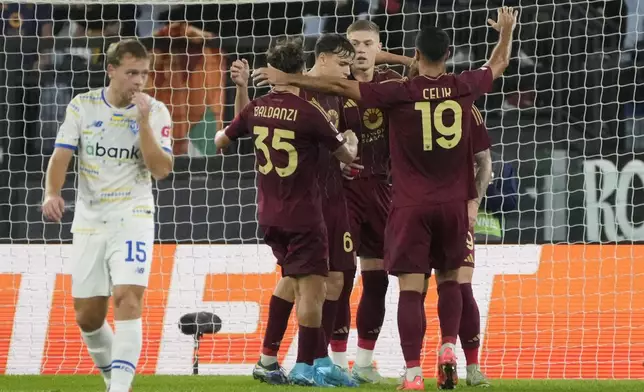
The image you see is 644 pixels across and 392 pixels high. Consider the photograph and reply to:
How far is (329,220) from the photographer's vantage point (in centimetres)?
752

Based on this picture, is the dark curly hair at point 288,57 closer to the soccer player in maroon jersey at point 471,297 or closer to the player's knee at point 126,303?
the soccer player in maroon jersey at point 471,297

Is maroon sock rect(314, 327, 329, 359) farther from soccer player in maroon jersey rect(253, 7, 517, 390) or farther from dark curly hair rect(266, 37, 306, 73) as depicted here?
dark curly hair rect(266, 37, 306, 73)

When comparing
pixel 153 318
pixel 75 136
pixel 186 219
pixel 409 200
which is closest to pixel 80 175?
pixel 75 136

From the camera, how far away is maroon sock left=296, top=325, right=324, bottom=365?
7203 millimetres

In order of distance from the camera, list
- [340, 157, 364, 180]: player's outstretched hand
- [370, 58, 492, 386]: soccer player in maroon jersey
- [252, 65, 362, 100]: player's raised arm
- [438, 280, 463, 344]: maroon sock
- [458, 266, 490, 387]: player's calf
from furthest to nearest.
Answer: [340, 157, 364, 180]: player's outstretched hand
[458, 266, 490, 387]: player's calf
[370, 58, 492, 386]: soccer player in maroon jersey
[438, 280, 463, 344]: maroon sock
[252, 65, 362, 100]: player's raised arm

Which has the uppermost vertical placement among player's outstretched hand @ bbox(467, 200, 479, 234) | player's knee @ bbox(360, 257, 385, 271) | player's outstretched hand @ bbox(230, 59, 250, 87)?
player's outstretched hand @ bbox(230, 59, 250, 87)

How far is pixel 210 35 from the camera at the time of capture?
41.2 ft

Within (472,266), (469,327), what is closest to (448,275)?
(472,266)

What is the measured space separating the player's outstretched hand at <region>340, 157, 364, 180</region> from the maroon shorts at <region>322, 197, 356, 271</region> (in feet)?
0.83

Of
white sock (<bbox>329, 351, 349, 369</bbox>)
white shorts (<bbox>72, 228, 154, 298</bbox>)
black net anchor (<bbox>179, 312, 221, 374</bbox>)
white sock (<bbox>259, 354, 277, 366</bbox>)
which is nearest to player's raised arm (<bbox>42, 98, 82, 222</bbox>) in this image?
white shorts (<bbox>72, 228, 154, 298</bbox>)

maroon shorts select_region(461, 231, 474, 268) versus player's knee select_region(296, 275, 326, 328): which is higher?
maroon shorts select_region(461, 231, 474, 268)

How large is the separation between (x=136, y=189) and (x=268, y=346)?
6.14ft

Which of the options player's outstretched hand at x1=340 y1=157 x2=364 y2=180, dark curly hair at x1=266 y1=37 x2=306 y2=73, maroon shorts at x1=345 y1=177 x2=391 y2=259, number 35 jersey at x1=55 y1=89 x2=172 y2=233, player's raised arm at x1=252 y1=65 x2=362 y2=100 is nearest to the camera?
number 35 jersey at x1=55 y1=89 x2=172 y2=233

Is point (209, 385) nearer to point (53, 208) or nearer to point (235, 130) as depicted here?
point (235, 130)
